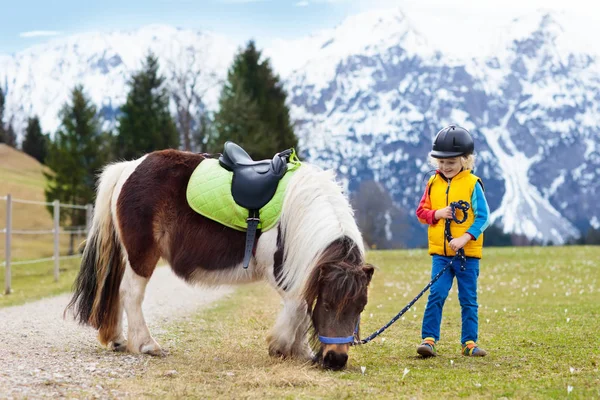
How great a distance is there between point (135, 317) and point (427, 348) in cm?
248

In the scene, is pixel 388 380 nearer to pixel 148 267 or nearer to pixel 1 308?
pixel 148 267

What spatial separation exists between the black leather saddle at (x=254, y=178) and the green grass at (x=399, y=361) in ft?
4.26

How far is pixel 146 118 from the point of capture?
39844 mm

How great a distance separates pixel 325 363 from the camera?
5.25 m

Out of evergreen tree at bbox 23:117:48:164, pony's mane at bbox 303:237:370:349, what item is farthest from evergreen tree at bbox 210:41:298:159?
evergreen tree at bbox 23:117:48:164

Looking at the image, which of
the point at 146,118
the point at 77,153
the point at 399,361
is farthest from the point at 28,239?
the point at 399,361

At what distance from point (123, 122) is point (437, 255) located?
35208 millimetres

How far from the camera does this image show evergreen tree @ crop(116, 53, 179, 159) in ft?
129

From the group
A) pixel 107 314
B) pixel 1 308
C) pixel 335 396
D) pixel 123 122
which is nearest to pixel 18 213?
pixel 123 122

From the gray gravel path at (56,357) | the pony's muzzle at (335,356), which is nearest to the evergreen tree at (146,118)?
the gray gravel path at (56,357)

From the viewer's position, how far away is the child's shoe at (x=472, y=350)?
6133 mm

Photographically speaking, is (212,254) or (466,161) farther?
(466,161)

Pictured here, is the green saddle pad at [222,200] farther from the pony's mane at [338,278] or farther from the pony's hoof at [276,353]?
the pony's hoof at [276,353]

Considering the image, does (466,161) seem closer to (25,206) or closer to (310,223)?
(310,223)
